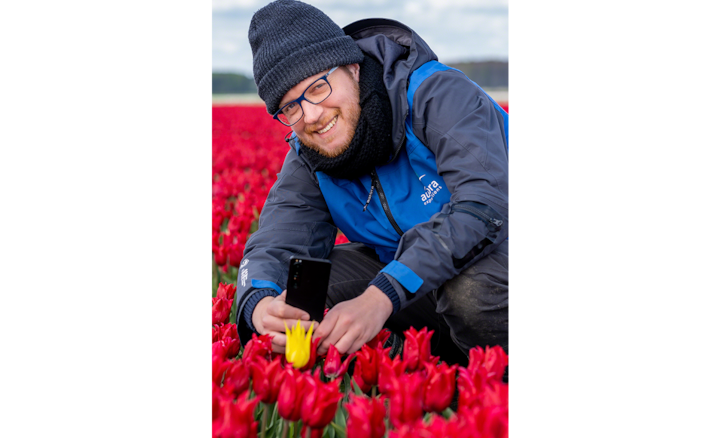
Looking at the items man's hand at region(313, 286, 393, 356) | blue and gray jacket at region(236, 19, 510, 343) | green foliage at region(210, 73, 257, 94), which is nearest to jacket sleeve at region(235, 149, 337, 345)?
blue and gray jacket at region(236, 19, 510, 343)

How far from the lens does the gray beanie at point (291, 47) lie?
2.04 meters

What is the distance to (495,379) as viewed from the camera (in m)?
1.27

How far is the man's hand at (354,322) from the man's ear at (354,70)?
3.09 ft

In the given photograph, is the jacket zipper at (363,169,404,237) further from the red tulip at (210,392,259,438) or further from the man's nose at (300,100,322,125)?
the red tulip at (210,392,259,438)

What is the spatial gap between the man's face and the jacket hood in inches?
5.6

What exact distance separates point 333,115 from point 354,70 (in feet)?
0.78

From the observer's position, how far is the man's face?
208cm

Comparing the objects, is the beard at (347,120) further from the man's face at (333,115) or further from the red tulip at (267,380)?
the red tulip at (267,380)

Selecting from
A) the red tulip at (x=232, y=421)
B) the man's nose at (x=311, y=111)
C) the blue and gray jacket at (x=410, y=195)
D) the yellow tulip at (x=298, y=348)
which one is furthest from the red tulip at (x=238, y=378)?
the man's nose at (x=311, y=111)
